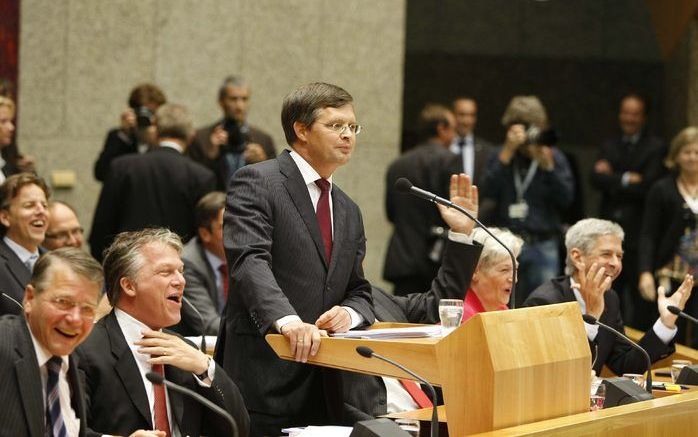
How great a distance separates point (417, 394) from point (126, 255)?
49.2 inches

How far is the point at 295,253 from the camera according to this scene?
382 cm

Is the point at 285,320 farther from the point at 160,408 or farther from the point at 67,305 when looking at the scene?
the point at 67,305

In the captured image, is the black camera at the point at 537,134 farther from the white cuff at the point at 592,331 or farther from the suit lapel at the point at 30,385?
the suit lapel at the point at 30,385

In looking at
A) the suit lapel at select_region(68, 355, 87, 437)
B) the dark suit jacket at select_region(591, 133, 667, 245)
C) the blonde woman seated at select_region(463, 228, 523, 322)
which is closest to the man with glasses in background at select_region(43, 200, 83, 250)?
the blonde woman seated at select_region(463, 228, 523, 322)

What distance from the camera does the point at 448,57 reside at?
35.2ft

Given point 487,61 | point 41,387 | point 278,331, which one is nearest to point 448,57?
point 487,61

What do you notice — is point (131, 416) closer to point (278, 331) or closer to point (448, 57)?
point (278, 331)

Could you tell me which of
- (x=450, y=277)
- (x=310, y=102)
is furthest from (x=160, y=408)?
(x=450, y=277)

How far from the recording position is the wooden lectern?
10.6 feet

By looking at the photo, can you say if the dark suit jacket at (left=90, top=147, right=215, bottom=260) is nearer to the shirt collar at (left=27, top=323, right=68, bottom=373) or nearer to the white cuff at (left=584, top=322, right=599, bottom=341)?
the white cuff at (left=584, top=322, right=599, bottom=341)

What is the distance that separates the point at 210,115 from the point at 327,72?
2.79 ft

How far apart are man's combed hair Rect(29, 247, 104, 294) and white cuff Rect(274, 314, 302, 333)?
69cm

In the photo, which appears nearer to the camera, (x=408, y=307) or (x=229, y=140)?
(x=408, y=307)

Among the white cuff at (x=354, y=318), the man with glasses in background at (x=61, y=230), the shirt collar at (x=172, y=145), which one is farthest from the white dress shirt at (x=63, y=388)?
the shirt collar at (x=172, y=145)
